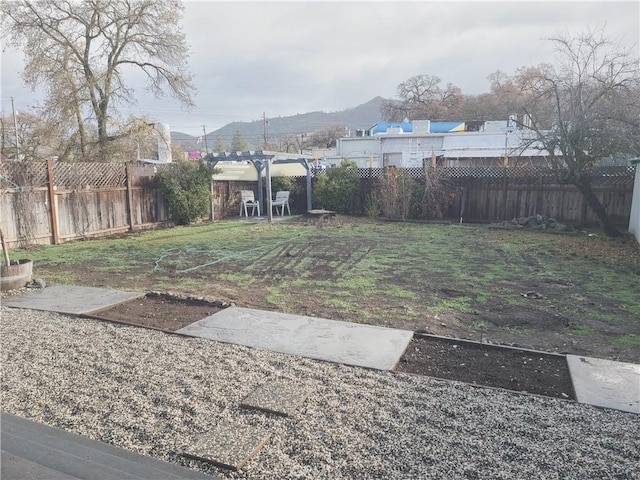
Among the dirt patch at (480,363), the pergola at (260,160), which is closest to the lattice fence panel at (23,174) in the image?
the pergola at (260,160)

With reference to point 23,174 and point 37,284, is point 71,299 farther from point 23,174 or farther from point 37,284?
point 23,174

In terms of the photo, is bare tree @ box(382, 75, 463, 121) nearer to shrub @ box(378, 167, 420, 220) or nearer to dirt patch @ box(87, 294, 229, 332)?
shrub @ box(378, 167, 420, 220)

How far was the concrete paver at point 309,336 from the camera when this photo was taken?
11.6 feet

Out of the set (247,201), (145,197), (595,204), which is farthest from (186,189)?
(595,204)

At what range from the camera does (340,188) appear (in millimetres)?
14992

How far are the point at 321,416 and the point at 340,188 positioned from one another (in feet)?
41.7

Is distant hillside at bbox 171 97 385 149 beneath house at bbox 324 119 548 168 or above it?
above

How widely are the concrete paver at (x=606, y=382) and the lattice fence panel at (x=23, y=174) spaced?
958 cm

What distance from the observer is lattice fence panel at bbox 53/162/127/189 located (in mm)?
9984

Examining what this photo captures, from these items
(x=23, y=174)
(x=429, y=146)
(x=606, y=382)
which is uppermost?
(x=429, y=146)

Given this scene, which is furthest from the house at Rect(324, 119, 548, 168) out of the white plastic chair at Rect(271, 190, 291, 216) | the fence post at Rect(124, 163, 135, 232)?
the fence post at Rect(124, 163, 135, 232)

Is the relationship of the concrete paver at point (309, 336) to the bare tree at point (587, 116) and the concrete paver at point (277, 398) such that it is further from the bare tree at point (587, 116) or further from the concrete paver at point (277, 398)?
the bare tree at point (587, 116)

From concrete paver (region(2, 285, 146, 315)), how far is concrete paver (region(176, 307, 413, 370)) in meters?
1.35

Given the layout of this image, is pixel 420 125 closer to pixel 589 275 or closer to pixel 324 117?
pixel 589 275
